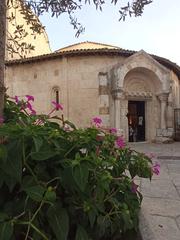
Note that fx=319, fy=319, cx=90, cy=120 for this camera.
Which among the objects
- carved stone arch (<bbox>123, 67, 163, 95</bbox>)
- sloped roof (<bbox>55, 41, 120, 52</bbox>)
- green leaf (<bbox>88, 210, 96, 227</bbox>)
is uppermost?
sloped roof (<bbox>55, 41, 120, 52</bbox>)

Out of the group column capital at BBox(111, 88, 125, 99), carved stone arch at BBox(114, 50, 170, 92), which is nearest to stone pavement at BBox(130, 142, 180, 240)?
column capital at BBox(111, 88, 125, 99)

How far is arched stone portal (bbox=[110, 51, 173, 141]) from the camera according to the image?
1786cm

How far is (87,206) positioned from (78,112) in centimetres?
1613

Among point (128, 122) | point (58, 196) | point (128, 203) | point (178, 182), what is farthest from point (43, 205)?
point (128, 122)

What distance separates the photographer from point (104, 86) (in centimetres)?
1802

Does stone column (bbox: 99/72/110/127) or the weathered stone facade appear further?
the weathered stone facade

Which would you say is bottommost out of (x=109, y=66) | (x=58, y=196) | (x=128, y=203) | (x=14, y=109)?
(x=128, y=203)

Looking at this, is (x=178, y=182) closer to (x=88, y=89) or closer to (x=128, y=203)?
(x=128, y=203)

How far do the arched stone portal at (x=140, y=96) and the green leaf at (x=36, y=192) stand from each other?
51.7ft

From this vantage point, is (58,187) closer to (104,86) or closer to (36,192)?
(36,192)

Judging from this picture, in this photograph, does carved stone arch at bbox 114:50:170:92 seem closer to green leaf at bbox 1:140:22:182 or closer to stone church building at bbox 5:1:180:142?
stone church building at bbox 5:1:180:142

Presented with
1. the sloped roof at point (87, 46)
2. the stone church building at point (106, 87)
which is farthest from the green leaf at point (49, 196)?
the sloped roof at point (87, 46)

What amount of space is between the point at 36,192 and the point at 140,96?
18.2 metres

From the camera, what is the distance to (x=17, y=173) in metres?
1.88
